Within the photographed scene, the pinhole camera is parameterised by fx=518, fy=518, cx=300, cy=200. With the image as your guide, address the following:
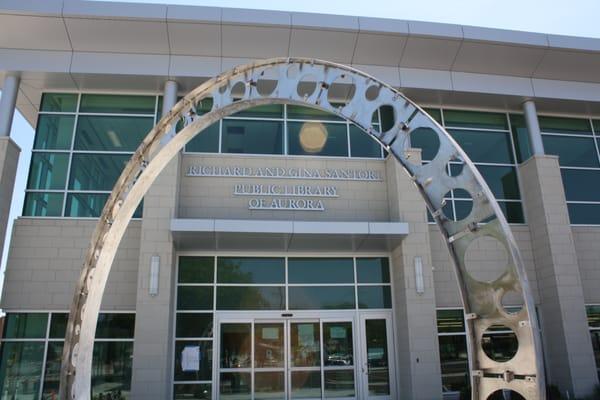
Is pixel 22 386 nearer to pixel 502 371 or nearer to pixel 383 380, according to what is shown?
pixel 383 380

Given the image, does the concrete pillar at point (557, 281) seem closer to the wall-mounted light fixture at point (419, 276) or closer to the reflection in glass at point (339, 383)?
the wall-mounted light fixture at point (419, 276)

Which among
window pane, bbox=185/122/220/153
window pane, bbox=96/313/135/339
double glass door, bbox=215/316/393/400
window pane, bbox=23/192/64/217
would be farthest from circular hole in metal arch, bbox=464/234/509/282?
window pane, bbox=23/192/64/217

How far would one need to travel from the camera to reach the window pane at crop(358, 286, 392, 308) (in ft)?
48.0

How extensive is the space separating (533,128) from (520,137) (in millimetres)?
663

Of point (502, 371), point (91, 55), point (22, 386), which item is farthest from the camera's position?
point (91, 55)

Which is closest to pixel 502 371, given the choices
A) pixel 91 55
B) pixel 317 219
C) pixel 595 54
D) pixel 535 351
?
pixel 535 351

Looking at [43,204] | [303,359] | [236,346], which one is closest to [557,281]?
[303,359]

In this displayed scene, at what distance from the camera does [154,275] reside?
12758 mm

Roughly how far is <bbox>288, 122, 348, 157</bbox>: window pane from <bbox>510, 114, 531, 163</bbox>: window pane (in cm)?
571

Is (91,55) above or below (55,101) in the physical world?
above

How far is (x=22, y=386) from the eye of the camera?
1279cm

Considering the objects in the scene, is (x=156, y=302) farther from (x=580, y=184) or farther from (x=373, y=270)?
(x=580, y=184)

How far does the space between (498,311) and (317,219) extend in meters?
9.81

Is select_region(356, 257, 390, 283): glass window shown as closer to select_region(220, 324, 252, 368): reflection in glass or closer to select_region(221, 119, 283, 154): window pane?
select_region(220, 324, 252, 368): reflection in glass
